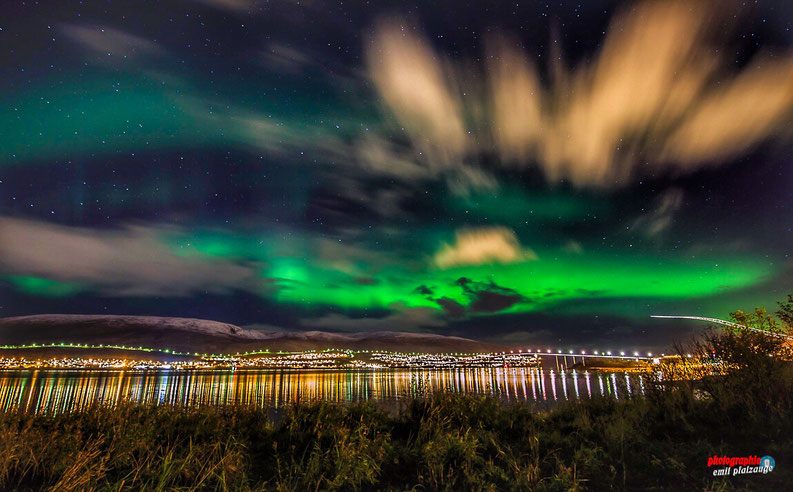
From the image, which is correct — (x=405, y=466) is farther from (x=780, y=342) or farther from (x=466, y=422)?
(x=780, y=342)

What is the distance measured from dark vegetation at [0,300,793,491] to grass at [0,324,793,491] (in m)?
0.04

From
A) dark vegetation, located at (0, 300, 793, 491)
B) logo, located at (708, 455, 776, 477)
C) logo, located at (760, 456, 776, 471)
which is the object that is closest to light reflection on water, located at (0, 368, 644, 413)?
dark vegetation, located at (0, 300, 793, 491)

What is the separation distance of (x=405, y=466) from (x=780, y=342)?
11369mm

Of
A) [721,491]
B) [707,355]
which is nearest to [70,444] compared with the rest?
[721,491]

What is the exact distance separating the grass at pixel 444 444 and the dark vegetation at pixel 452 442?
4 centimetres

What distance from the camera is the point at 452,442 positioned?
8305 millimetres

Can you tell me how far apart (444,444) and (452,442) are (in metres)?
0.19

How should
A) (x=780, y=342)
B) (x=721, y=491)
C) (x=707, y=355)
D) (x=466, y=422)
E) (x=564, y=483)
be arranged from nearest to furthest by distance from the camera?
(x=721, y=491)
(x=564, y=483)
(x=466, y=422)
(x=780, y=342)
(x=707, y=355)

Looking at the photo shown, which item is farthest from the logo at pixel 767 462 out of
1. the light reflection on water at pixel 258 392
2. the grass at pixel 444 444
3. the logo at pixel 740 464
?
the light reflection on water at pixel 258 392

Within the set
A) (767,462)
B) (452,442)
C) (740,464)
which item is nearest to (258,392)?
(452,442)

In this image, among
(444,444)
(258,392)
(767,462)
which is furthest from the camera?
(258,392)

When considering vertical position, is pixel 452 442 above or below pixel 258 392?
above

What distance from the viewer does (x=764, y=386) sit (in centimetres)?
934

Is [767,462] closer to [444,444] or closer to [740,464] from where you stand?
[740,464]
